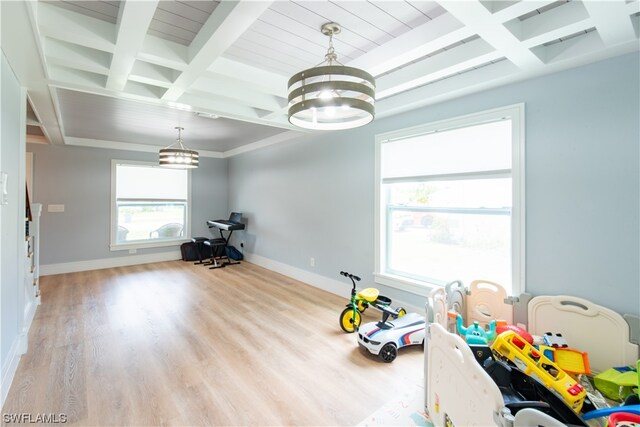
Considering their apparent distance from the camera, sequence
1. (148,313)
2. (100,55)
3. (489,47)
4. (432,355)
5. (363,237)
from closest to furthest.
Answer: (432,355)
(489,47)
(100,55)
(148,313)
(363,237)

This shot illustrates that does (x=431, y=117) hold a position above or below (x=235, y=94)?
below

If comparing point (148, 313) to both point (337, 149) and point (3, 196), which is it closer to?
point (3, 196)

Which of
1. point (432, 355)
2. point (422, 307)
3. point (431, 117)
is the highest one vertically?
point (431, 117)

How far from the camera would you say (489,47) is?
208 cm

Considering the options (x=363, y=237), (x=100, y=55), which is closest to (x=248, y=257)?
(x=363, y=237)

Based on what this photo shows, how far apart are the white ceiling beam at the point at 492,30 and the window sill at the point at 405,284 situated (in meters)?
2.06

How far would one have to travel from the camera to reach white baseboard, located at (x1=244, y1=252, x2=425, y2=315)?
3.37 metres

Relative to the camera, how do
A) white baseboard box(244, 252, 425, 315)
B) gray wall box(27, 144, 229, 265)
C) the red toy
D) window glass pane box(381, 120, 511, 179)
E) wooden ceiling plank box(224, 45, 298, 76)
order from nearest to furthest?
the red toy
wooden ceiling plank box(224, 45, 298, 76)
window glass pane box(381, 120, 511, 179)
white baseboard box(244, 252, 425, 315)
gray wall box(27, 144, 229, 265)

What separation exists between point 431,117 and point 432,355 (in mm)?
2330

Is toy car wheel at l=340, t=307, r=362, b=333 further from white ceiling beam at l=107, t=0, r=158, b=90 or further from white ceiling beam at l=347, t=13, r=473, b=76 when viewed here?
white ceiling beam at l=107, t=0, r=158, b=90

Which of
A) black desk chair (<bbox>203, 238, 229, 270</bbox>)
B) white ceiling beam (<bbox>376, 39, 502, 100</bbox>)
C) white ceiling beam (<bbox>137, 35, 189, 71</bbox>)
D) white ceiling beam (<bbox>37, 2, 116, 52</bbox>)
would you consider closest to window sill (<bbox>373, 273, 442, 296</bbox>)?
white ceiling beam (<bbox>376, 39, 502, 100</bbox>)

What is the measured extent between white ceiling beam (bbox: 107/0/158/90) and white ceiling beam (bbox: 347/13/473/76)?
4.81 feet

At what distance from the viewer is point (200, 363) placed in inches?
95.4

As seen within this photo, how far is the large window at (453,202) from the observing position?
2.54 metres
